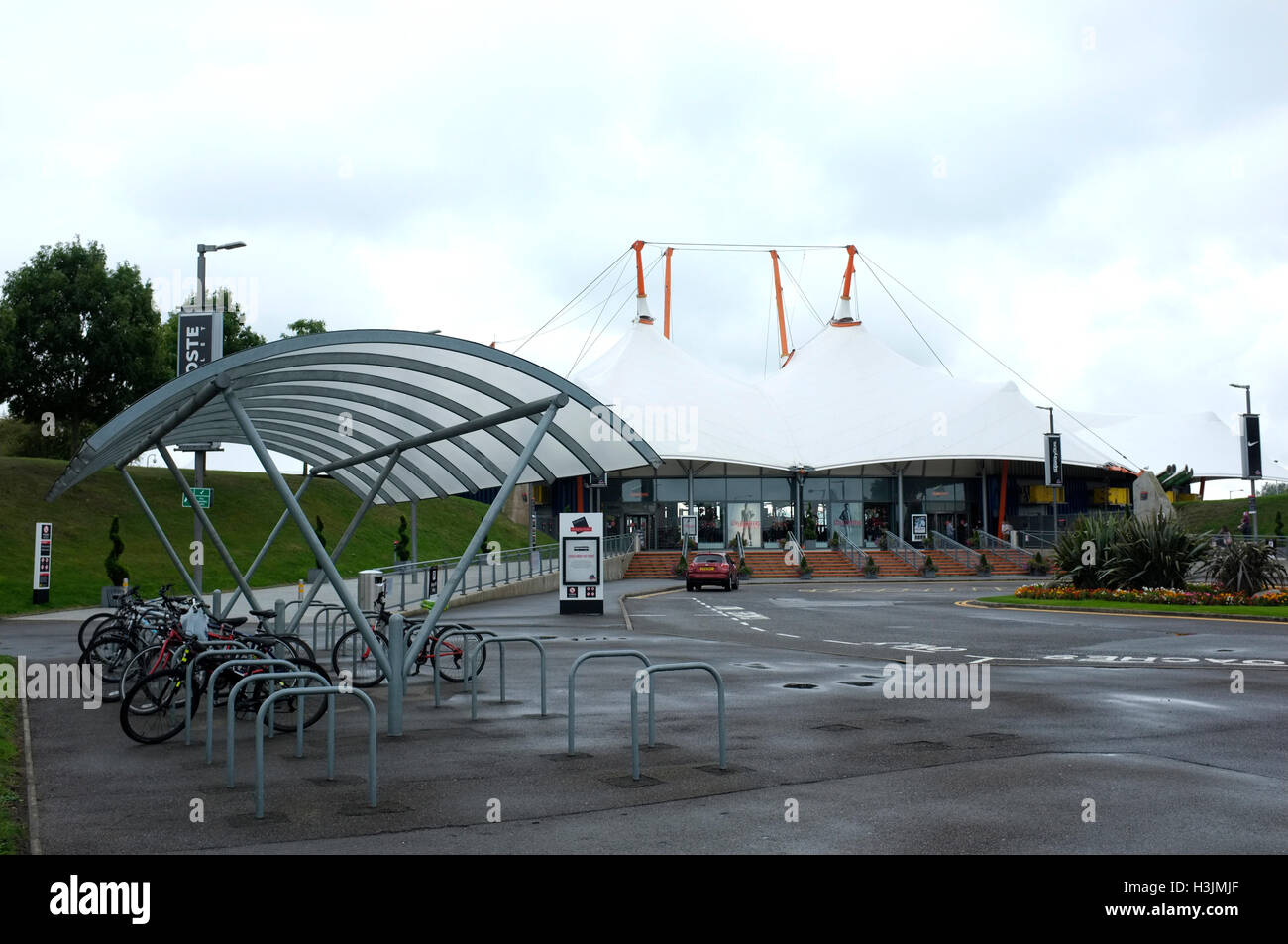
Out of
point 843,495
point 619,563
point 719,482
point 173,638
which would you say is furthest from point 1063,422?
point 173,638

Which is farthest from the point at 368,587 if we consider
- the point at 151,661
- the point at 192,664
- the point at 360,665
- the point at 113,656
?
the point at 192,664

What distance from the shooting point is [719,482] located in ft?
210

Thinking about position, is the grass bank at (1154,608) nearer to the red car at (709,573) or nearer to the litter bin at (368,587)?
the red car at (709,573)

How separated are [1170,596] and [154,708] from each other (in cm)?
2265

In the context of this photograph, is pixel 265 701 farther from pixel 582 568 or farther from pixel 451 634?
pixel 582 568

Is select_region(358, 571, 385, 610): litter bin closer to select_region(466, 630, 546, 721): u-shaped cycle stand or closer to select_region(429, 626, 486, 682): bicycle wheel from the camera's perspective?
select_region(429, 626, 486, 682): bicycle wheel

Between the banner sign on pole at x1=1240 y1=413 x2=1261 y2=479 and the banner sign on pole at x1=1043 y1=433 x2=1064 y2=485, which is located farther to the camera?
the banner sign on pole at x1=1043 y1=433 x2=1064 y2=485

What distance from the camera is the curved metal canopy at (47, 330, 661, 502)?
10852 millimetres

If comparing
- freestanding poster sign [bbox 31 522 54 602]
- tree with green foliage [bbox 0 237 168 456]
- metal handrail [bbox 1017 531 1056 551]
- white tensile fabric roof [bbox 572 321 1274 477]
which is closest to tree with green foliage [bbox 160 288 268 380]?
tree with green foliage [bbox 0 237 168 456]

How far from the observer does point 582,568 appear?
27.0m

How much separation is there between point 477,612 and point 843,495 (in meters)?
40.6

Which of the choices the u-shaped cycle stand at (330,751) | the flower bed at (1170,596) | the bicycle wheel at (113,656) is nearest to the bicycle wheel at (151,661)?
the bicycle wheel at (113,656)

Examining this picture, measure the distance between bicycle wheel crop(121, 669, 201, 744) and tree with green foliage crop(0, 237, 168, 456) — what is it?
45979 millimetres

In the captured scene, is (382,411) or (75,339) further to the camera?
(75,339)
